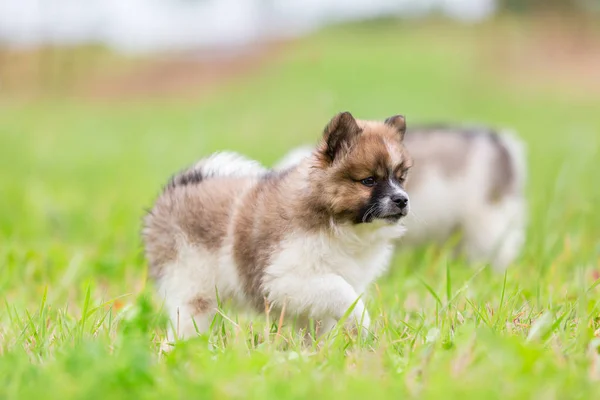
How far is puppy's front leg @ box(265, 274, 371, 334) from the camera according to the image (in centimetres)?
389

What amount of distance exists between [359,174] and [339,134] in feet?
0.80

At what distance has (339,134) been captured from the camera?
13.4 ft

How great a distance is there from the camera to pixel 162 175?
904 cm

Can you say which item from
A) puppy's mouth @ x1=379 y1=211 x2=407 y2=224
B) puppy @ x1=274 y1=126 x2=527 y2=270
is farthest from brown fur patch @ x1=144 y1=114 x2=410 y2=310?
puppy @ x1=274 y1=126 x2=527 y2=270

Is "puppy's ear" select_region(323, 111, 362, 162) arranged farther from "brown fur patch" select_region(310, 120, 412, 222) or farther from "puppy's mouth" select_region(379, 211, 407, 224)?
"puppy's mouth" select_region(379, 211, 407, 224)

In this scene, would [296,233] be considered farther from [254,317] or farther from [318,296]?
[254,317]

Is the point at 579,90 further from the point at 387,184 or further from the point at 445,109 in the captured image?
the point at 387,184

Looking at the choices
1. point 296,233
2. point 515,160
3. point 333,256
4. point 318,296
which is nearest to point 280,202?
point 296,233

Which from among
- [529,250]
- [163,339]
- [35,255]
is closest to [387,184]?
[163,339]

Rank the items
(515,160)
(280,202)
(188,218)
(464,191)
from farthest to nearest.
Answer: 1. (515,160)
2. (464,191)
3. (188,218)
4. (280,202)

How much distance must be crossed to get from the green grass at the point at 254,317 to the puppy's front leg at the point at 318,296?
165 mm

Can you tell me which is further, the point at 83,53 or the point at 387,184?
the point at 83,53

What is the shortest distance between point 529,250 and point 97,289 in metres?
3.26

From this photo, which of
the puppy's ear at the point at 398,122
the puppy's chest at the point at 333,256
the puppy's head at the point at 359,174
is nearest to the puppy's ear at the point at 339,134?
the puppy's head at the point at 359,174
